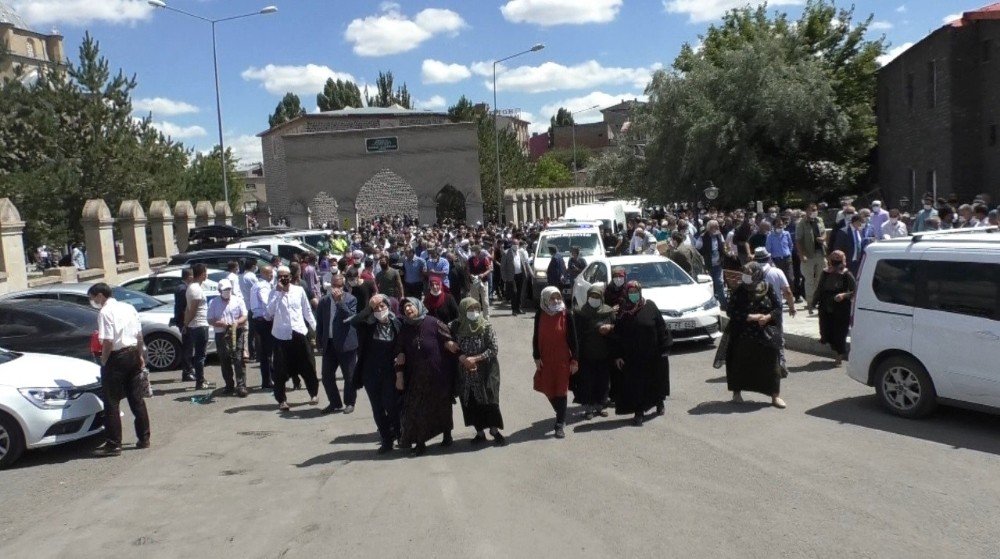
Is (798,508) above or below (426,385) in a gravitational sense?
below

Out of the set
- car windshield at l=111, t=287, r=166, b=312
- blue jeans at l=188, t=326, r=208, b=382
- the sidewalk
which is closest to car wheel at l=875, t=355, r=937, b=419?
the sidewalk

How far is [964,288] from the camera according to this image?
8680 mm

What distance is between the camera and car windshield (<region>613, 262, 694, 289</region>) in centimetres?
1564

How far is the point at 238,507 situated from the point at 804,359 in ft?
28.3

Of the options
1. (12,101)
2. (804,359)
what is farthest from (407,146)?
(804,359)

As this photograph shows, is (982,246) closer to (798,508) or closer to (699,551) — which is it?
(798,508)

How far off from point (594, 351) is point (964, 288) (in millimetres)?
3717

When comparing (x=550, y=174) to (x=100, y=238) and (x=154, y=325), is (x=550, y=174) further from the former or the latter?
(x=154, y=325)

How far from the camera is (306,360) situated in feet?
38.8

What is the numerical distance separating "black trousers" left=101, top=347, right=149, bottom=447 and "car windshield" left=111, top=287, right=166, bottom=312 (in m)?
6.08

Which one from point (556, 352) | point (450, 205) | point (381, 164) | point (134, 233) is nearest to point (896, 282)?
point (556, 352)

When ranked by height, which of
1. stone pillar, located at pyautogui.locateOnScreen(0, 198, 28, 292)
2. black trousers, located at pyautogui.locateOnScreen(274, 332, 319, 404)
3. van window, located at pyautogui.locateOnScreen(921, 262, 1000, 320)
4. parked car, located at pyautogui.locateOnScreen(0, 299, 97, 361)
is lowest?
black trousers, located at pyautogui.locateOnScreen(274, 332, 319, 404)

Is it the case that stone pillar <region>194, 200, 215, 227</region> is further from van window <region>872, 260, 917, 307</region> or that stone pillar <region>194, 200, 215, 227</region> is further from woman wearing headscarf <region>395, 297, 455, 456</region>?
van window <region>872, 260, 917, 307</region>

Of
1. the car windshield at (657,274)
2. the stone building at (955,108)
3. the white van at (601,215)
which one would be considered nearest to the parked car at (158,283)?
the car windshield at (657,274)
